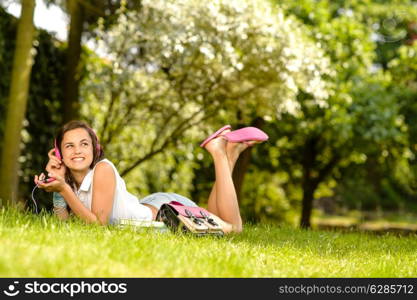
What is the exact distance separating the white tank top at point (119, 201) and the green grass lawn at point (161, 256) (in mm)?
380

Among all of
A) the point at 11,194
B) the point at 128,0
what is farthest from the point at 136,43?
the point at 11,194

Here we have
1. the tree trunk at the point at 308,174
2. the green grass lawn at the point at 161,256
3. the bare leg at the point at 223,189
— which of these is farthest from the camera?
the tree trunk at the point at 308,174

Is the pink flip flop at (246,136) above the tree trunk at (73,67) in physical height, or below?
below

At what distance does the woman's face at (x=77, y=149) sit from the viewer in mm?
5035

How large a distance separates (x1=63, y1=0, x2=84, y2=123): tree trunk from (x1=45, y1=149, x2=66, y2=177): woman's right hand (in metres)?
4.76

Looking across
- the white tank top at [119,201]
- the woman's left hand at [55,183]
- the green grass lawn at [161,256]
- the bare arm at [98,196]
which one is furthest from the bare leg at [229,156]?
the woman's left hand at [55,183]

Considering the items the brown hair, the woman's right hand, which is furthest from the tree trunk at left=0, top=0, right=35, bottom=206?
the woman's right hand

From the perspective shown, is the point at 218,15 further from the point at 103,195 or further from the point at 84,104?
the point at 103,195

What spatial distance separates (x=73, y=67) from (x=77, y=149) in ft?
17.1

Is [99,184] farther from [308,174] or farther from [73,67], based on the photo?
[308,174]

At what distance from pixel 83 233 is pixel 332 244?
8.50 feet

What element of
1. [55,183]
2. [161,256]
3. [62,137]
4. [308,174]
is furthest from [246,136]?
[308,174]

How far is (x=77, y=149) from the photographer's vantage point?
5.04 m

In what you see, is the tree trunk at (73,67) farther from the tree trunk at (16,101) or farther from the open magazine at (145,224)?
the open magazine at (145,224)
